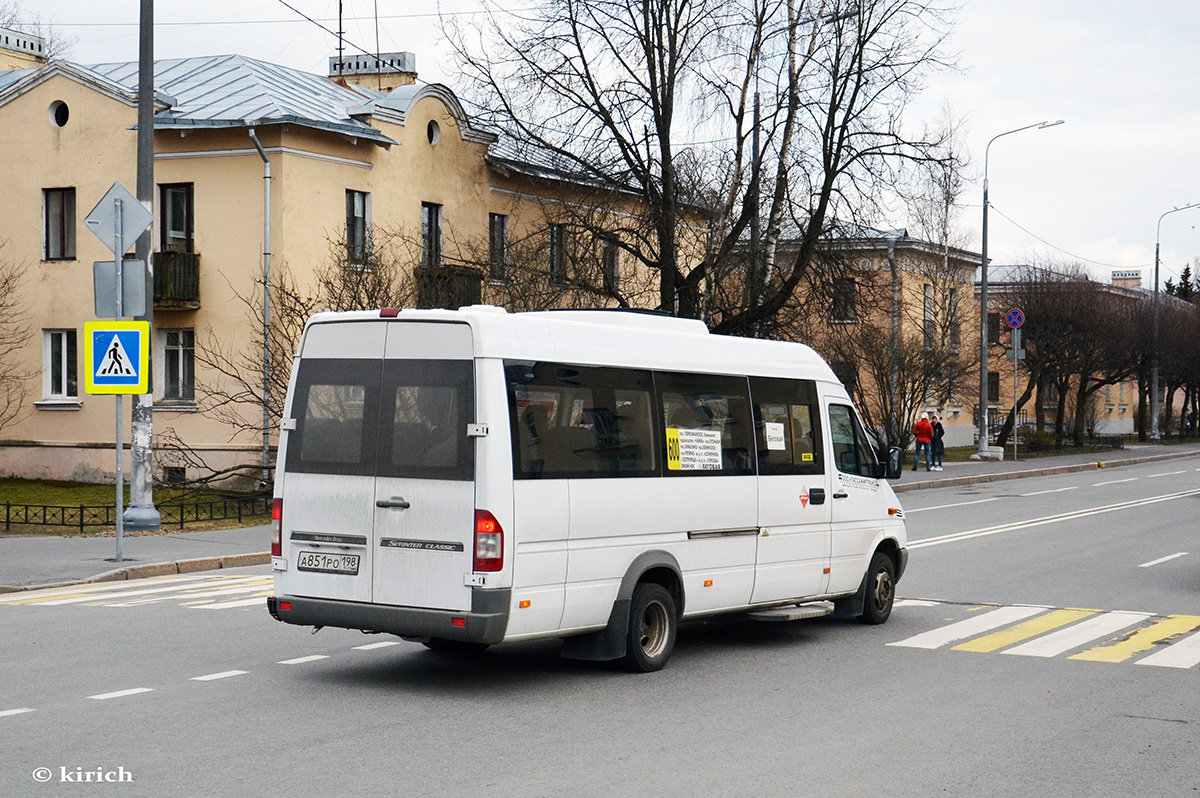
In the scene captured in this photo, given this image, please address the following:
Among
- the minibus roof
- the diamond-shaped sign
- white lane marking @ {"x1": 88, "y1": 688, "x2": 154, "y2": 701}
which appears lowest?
white lane marking @ {"x1": 88, "y1": 688, "x2": 154, "y2": 701}

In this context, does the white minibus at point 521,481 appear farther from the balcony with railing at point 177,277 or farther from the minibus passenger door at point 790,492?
the balcony with railing at point 177,277

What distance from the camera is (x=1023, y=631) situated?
11148mm

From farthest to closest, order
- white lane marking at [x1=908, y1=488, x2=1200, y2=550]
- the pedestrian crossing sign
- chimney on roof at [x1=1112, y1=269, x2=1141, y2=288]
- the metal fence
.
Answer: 1. chimney on roof at [x1=1112, y1=269, x2=1141, y2=288]
2. the metal fence
3. white lane marking at [x1=908, y1=488, x2=1200, y2=550]
4. the pedestrian crossing sign

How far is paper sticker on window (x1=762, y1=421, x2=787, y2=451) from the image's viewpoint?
10.6 meters

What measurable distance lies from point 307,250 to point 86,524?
37.0 feet

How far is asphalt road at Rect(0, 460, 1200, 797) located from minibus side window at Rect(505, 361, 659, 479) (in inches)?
57.7

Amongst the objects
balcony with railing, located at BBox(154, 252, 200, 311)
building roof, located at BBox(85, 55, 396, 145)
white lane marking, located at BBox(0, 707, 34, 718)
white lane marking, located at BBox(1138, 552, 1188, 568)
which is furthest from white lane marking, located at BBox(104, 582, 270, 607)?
balcony with railing, located at BBox(154, 252, 200, 311)

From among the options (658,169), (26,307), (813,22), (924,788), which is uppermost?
(813,22)

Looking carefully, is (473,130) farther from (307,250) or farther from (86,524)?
(86,524)

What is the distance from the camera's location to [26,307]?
31953 millimetres

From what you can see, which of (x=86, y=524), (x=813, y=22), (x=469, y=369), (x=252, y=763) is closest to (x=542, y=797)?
(x=252, y=763)

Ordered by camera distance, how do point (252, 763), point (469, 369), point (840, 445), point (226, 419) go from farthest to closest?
point (226, 419)
point (840, 445)
point (469, 369)
point (252, 763)

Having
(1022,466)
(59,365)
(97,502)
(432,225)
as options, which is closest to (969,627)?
(97,502)

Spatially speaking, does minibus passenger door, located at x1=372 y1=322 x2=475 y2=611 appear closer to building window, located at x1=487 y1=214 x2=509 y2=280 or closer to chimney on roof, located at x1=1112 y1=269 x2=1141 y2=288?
building window, located at x1=487 y1=214 x2=509 y2=280
